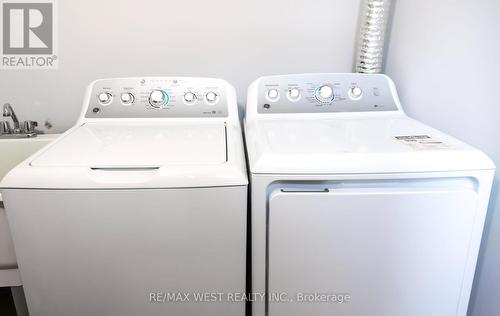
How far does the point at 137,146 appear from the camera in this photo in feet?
3.50

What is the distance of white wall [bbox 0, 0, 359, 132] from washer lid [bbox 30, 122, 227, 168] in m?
0.47

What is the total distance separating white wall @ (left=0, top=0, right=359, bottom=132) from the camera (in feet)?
5.20

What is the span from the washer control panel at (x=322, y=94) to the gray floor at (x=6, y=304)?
1.41 metres

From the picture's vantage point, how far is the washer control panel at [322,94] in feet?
4.41

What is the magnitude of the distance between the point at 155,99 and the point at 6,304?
120 centimetres

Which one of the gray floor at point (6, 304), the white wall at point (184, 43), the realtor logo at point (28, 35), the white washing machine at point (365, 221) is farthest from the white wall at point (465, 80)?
the gray floor at point (6, 304)

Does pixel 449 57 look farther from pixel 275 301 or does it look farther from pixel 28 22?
pixel 28 22

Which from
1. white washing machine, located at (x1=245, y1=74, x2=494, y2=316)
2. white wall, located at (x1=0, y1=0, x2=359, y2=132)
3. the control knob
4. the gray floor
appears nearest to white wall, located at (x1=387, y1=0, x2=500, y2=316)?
white washing machine, located at (x1=245, y1=74, x2=494, y2=316)

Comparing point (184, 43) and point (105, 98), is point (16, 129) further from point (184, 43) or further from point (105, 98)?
point (184, 43)

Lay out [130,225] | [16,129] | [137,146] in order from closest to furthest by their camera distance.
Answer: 1. [130,225]
2. [137,146]
3. [16,129]

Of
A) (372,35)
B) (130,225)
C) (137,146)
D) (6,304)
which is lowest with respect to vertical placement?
(6,304)

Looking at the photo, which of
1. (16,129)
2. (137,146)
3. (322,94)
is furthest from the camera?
(16,129)

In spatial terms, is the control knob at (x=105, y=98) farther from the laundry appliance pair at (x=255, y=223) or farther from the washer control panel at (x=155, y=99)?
the laundry appliance pair at (x=255, y=223)

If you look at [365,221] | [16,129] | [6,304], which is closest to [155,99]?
[16,129]
